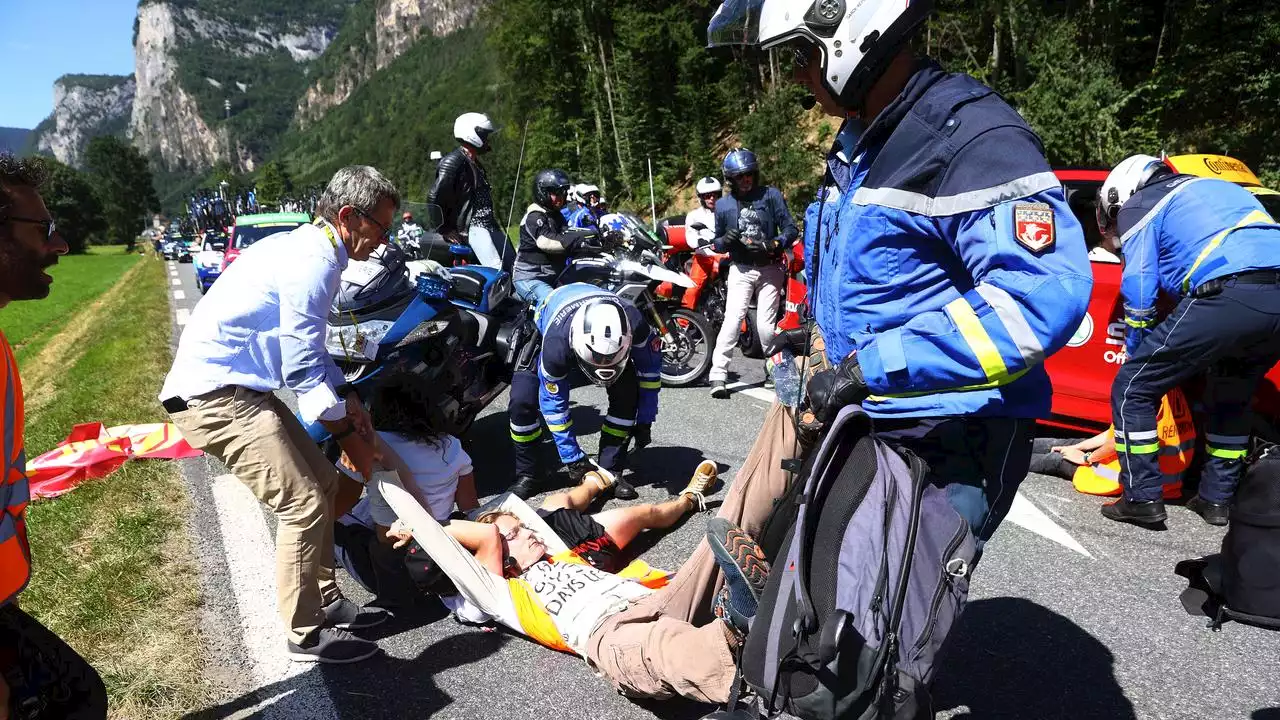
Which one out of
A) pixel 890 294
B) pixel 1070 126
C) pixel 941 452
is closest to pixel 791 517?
pixel 941 452

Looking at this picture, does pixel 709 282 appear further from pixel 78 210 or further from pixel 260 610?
pixel 78 210

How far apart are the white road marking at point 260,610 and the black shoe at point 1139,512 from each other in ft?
12.9

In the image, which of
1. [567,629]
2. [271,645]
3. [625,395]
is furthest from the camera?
[625,395]

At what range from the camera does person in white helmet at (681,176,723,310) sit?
8.46 m

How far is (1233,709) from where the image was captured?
262 cm

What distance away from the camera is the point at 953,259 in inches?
66.4

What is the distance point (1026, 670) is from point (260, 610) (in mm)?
3259

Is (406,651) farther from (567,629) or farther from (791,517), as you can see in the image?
(791,517)

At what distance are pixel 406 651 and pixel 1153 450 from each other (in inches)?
151

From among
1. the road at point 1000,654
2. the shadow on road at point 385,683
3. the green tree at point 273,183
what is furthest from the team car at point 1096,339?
the green tree at point 273,183

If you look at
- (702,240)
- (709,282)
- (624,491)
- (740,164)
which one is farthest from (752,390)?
(624,491)

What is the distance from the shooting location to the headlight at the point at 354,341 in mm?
4453

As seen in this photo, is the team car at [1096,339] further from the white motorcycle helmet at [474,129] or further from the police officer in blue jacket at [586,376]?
the white motorcycle helmet at [474,129]

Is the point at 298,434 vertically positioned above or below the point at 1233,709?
above
